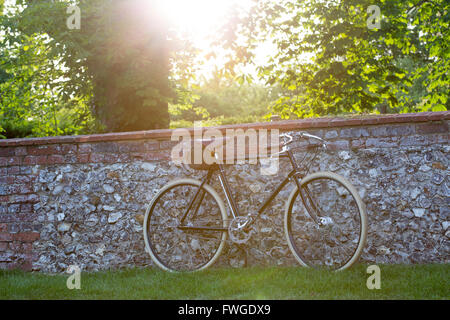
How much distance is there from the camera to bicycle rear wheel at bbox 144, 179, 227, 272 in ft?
14.8

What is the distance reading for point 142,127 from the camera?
8.20 meters

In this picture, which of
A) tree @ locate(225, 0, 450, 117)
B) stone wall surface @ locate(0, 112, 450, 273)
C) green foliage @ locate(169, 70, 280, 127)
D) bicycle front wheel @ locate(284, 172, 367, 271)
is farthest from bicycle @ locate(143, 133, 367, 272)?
green foliage @ locate(169, 70, 280, 127)

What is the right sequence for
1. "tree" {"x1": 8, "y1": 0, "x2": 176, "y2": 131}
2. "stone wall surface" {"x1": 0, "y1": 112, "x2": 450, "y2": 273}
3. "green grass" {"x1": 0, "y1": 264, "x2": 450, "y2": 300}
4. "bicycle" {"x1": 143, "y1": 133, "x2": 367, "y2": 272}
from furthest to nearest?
"tree" {"x1": 8, "y1": 0, "x2": 176, "y2": 131} → "stone wall surface" {"x1": 0, "y1": 112, "x2": 450, "y2": 273} → "bicycle" {"x1": 143, "y1": 133, "x2": 367, "y2": 272} → "green grass" {"x1": 0, "y1": 264, "x2": 450, "y2": 300}

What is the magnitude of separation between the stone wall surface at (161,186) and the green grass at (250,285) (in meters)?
0.31

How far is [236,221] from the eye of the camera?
13.9 ft

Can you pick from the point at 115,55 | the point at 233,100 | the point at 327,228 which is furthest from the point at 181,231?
the point at 233,100

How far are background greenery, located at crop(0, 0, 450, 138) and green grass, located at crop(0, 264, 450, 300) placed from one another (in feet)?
13.0

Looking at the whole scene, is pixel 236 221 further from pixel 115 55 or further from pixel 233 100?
pixel 233 100

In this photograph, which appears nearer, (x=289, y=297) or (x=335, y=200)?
(x=289, y=297)

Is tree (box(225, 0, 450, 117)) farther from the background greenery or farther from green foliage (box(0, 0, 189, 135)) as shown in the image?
green foliage (box(0, 0, 189, 135))

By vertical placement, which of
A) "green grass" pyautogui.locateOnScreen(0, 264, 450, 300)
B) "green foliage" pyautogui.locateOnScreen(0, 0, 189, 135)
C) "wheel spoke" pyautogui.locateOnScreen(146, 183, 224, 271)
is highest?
"green foliage" pyautogui.locateOnScreen(0, 0, 189, 135)
